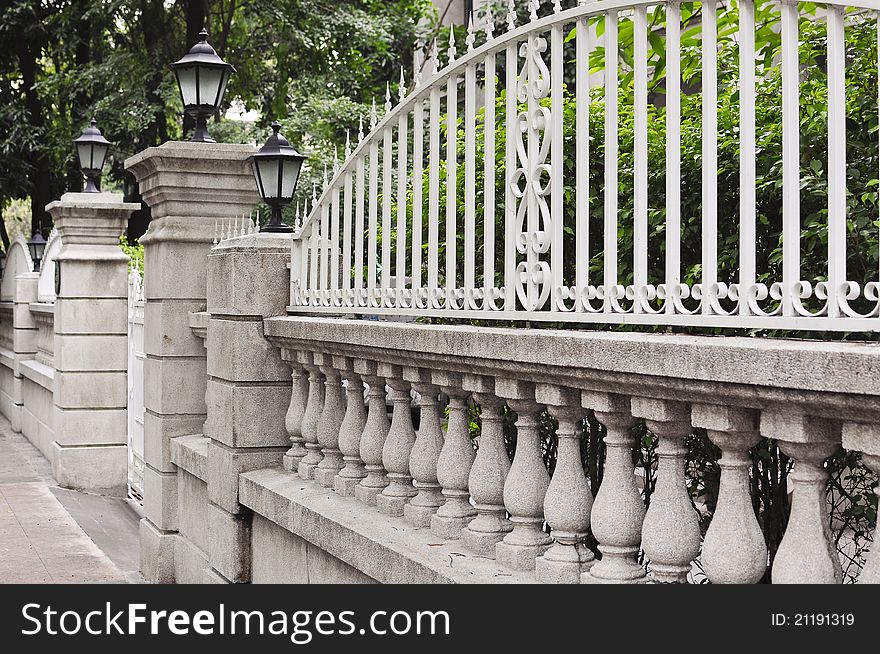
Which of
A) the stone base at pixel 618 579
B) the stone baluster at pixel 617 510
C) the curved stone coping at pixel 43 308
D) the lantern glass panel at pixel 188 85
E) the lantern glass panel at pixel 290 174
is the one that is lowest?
the stone base at pixel 618 579

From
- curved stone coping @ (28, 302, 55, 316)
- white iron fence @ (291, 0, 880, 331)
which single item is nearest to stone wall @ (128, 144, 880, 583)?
white iron fence @ (291, 0, 880, 331)

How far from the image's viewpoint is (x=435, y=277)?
3.86m

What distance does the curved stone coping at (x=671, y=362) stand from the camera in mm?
2146

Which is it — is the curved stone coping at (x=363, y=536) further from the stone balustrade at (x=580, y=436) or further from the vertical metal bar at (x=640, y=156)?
the vertical metal bar at (x=640, y=156)

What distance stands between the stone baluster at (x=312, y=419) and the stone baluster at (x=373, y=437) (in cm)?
58

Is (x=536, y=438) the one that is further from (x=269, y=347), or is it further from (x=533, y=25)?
(x=269, y=347)

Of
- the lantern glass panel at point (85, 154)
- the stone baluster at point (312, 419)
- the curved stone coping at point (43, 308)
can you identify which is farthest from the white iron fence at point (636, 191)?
the curved stone coping at point (43, 308)

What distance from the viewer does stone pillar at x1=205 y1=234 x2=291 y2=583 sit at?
209 inches

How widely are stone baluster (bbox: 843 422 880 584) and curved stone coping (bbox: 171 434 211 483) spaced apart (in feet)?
13.7

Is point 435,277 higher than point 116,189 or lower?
lower

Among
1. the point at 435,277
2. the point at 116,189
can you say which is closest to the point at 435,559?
the point at 435,277

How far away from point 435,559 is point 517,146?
1.32 metres

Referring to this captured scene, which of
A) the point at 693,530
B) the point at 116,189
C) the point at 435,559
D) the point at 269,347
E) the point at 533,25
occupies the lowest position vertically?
the point at 435,559

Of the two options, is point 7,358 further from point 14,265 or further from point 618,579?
point 618,579
